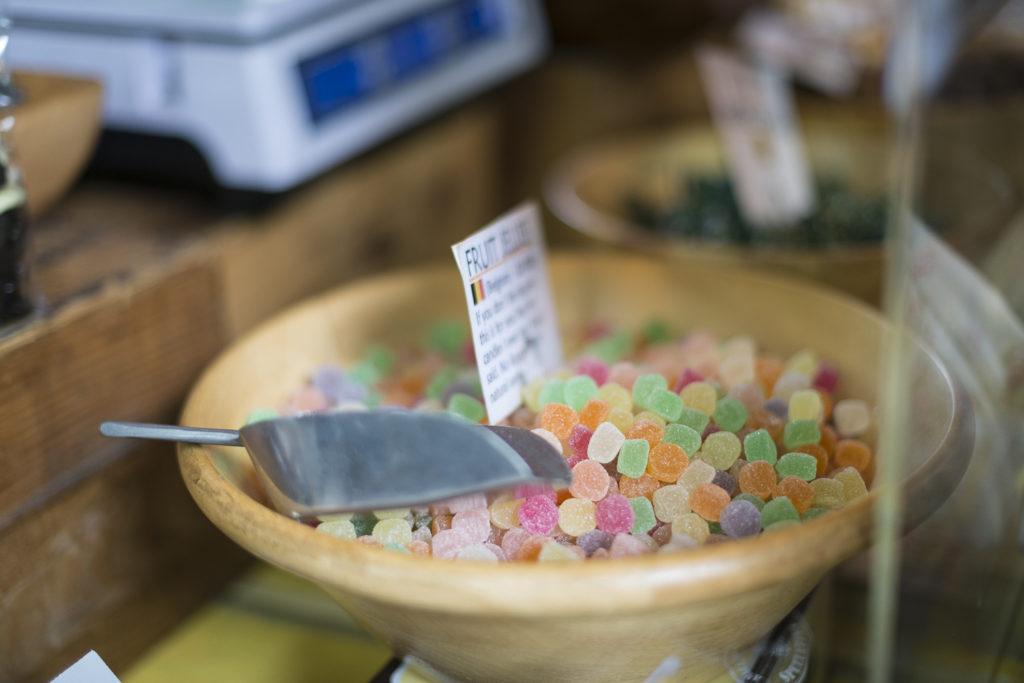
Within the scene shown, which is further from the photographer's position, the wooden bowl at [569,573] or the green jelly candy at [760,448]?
the green jelly candy at [760,448]

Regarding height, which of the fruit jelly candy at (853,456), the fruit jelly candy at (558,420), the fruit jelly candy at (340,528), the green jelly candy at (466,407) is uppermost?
the fruit jelly candy at (558,420)

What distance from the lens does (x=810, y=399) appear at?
63 centimetres

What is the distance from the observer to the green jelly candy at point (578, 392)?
621mm

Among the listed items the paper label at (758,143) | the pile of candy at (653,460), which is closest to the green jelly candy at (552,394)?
the pile of candy at (653,460)

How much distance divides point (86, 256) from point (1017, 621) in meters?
0.76


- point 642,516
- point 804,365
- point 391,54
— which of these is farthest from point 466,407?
point 391,54

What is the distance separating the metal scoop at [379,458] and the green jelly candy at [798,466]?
15 centimetres

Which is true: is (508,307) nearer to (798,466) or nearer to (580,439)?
(580,439)

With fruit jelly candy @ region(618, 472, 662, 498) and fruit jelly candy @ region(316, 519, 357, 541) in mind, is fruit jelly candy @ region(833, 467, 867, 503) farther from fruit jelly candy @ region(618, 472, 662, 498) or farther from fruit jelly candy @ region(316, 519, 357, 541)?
fruit jelly candy @ region(316, 519, 357, 541)

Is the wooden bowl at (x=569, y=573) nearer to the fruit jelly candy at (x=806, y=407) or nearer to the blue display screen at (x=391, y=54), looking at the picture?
the fruit jelly candy at (x=806, y=407)

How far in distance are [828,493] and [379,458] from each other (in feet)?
0.89

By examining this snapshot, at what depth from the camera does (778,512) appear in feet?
1.72

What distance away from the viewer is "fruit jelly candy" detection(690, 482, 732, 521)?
1.74 feet

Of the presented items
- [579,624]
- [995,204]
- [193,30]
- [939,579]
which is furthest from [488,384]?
[995,204]
